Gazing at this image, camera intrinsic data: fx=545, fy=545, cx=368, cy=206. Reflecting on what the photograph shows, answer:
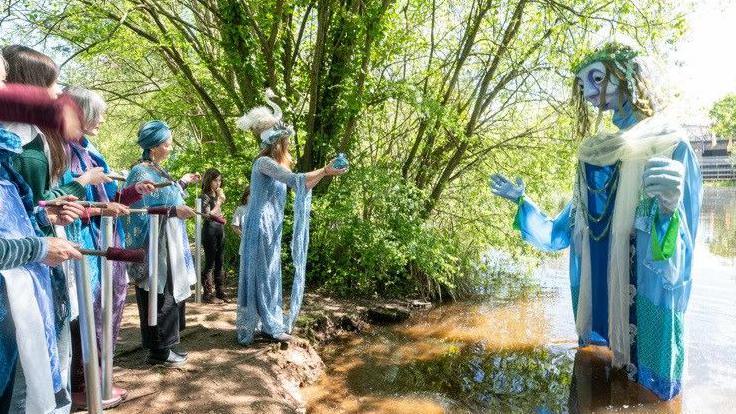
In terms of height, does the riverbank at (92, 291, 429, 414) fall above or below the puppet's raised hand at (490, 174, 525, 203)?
below

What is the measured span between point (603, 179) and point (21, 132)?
12.4 feet

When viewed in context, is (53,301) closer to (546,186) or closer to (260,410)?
(260,410)

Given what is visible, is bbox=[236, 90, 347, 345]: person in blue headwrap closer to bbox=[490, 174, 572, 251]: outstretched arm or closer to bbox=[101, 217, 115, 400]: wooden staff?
bbox=[101, 217, 115, 400]: wooden staff

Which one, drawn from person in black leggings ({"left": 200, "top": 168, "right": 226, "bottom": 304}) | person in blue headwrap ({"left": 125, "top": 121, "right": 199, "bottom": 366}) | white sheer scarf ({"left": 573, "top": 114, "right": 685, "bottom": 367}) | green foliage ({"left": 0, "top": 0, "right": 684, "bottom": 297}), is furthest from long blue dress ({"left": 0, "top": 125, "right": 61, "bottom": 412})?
green foliage ({"left": 0, "top": 0, "right": 684, "bottom": 297})

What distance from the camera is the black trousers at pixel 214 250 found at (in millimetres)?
6094

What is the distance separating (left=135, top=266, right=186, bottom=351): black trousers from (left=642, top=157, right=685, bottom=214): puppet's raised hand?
3.20 metres

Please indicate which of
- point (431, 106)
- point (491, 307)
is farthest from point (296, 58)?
point (491, 307)

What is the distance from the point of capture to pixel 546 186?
26.5ft

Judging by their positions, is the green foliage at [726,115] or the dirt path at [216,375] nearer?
the dirt path at [216,375]

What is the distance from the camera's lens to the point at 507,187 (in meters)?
4.76

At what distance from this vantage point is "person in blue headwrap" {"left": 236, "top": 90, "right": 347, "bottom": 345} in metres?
4.33

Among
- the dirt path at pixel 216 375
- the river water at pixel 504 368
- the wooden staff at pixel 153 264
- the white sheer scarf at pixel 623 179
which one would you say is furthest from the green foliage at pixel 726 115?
the wooden staff at pixel 153 264

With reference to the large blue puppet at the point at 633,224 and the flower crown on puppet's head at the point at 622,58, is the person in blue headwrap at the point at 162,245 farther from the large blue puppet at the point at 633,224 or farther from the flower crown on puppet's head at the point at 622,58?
the flower crown on puppet's head at the point at 622,58

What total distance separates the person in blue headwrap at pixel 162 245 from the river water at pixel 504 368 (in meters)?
1.16
